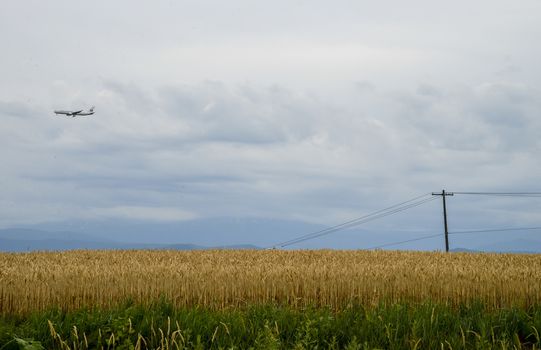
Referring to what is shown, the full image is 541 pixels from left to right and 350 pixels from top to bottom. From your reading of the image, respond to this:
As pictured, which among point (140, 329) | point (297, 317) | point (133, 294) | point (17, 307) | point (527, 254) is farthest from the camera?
point (527, 254)

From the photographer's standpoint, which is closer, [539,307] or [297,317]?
[297,317]

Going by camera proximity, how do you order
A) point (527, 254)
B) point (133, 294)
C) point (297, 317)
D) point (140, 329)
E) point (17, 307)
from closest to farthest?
point (140, 329), point (297, 317), point (17, 307), point (133, 294), point (527, 254)

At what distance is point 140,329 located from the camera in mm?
10344

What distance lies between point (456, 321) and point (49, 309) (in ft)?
24.4

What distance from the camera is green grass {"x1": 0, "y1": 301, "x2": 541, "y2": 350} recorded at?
994 centimetres

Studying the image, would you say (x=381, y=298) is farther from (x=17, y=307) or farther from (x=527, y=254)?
(x=527, y=254)

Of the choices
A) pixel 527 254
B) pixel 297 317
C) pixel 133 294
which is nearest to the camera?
pixel 297 317

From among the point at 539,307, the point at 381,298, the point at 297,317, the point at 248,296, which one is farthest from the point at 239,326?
the point at 539,307

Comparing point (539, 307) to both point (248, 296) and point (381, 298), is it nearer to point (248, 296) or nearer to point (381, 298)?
point (381, 298)

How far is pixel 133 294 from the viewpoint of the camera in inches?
543

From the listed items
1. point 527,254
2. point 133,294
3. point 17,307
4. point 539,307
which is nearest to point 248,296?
point 133,294

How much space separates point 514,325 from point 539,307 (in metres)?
1.76

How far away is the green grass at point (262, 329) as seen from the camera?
994cm

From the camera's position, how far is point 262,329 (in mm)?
10578
